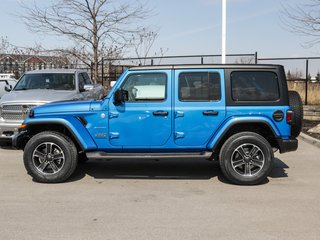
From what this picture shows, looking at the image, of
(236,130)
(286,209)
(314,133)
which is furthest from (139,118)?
(314,133)

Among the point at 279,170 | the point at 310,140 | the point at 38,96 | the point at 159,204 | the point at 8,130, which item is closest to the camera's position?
the point at 159,204

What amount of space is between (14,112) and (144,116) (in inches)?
161

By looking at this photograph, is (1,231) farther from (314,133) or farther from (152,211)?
(314,133)

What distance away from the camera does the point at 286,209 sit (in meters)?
5.05

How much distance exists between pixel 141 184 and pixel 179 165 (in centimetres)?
156

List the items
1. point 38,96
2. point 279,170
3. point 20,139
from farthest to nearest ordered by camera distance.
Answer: point 38,96 → point 279,170 → point 20,139

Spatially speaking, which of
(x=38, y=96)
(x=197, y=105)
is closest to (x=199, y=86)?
(x=197, y=105)

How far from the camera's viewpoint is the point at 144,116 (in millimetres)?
6184

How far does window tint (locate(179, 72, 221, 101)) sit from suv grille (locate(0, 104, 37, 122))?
166 inches

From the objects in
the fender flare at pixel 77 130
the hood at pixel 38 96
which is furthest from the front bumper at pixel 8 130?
the fender flare at pixel 77 130

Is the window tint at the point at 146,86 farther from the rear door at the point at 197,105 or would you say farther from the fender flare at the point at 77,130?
the fender flare at the point at 77,130

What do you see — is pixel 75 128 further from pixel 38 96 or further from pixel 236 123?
pixel 38 96

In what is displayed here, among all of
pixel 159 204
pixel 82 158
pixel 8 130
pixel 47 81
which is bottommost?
pixel 159 204

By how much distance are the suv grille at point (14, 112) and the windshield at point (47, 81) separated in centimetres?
140
